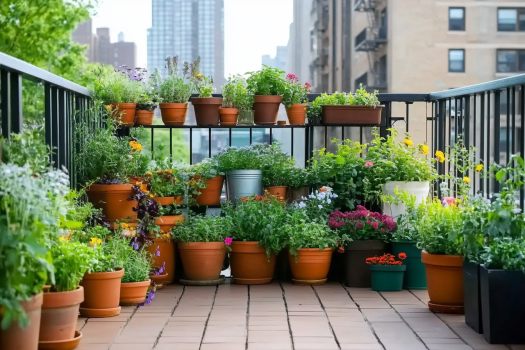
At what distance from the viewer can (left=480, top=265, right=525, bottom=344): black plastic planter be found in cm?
268

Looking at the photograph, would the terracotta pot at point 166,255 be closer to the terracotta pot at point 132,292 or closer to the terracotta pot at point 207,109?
the terracotta pot at point 132,292

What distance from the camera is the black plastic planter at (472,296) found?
114 inches

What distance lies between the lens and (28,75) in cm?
304

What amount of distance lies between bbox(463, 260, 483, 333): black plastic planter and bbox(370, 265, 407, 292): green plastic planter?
2.82 ft

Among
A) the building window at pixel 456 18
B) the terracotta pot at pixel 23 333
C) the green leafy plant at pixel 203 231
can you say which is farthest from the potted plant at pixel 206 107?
the building window at pixel 456 18

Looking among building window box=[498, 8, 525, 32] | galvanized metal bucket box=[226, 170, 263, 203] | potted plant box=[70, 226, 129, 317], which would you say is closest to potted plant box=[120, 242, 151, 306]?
potted plant box=[70, 226, 129, 317]

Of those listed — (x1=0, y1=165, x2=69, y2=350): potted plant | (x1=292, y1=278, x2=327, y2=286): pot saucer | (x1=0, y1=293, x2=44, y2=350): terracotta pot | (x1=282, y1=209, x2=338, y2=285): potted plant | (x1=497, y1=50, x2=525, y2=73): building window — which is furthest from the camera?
(x1=497, y1=50, x2=525, y2=73): building window

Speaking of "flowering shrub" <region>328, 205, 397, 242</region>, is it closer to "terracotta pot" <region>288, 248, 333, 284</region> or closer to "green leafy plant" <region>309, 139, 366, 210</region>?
"terracotta pot" <region>288, 248, 333, 284</region>

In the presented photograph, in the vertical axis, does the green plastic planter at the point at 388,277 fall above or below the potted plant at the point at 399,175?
A: below

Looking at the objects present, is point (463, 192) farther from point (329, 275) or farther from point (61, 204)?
point (61, 204)

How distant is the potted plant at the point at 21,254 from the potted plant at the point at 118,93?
225cm

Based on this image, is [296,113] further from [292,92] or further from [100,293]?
[100,293]

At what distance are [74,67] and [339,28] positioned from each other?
22323mm

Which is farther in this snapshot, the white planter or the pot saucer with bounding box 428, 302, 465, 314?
the white planter
